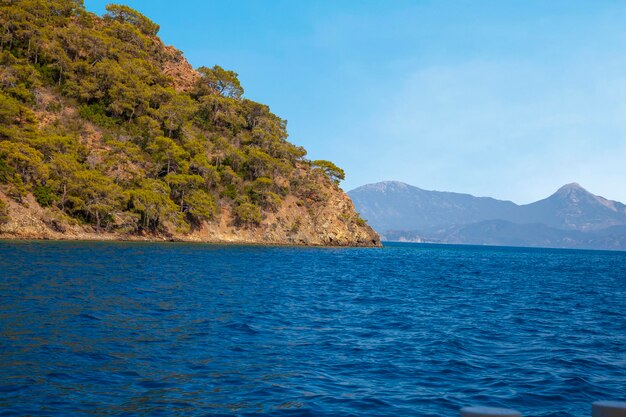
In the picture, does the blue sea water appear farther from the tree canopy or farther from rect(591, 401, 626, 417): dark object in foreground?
the tree canopy

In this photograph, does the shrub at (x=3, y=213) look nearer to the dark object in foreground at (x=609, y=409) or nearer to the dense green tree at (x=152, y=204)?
the dense green tree at (x=152, y=204)

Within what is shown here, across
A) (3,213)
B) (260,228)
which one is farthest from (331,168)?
(3,213)

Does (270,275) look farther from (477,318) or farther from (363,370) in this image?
(363,370)

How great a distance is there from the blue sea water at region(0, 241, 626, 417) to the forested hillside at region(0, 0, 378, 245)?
42194mm

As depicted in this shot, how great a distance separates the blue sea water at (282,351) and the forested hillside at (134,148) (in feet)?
138

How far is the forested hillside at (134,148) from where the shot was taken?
67625 mm

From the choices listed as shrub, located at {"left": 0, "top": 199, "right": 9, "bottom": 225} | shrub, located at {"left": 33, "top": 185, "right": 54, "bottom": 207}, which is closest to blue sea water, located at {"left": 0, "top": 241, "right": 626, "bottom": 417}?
shrub, located at {"left": 0, "top": 199, "right": 9, "bottom": 225}

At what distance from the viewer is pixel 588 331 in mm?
20984

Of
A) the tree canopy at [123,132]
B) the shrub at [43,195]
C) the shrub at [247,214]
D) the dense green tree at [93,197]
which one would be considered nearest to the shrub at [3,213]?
the tree canopy at [123,132]

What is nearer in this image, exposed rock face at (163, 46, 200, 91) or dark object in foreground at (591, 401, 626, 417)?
dark object in foreground at (591, 401, 626, 417)

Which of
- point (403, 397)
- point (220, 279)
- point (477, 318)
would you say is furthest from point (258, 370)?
point (220, 279)

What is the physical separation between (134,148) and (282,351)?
77622mm

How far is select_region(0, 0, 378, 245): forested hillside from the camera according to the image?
67625 mm

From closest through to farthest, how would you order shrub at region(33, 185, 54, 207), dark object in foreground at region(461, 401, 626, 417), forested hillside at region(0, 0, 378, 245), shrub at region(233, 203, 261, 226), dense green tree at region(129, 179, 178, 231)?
dark object in foreground at region(461, 401, 626, 417) → shrub at region(33, 185, 54, 207) → forested hillside at region(0, 0, 378, 245) → dense green tree at region(129, 179, 178, 231) → shrub at region(233, 203, 261, 226)
